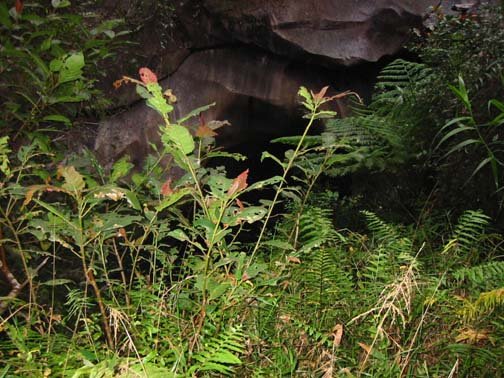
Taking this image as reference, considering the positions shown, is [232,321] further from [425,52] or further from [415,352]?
[425,52]

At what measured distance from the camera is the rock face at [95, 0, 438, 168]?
5586 mm

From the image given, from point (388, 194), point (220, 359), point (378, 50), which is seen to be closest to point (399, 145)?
point (388, 194)

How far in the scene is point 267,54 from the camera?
19.1 ft

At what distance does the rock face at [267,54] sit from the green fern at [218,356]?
361cm

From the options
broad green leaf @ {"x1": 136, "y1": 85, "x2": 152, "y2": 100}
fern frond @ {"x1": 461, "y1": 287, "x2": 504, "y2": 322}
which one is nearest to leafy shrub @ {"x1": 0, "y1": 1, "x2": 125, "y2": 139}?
broad green leaf @ {"x1": 136, "y1": 85, "x2": 152, "y2": 100}

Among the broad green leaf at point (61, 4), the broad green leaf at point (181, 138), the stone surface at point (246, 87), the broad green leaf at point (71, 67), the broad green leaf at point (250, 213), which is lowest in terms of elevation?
the stone surface at point (246, 87)

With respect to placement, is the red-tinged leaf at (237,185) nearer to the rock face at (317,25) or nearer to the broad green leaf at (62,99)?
the broad green leaf at (62,99)

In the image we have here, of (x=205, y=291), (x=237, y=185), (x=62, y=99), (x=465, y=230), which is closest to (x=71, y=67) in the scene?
(x=62, y=99)

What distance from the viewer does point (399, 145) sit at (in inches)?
178

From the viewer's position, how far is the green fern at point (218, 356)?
1.86 meters

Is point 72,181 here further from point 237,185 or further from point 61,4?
point 61,4

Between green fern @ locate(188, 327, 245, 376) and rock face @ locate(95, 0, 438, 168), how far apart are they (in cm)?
361

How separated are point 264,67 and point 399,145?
172 cm

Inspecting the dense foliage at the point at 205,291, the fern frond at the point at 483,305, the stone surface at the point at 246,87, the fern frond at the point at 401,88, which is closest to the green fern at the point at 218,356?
the dense foliage at the point at 205,291
